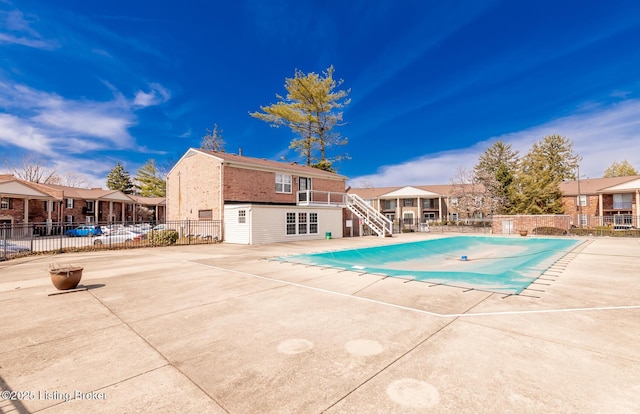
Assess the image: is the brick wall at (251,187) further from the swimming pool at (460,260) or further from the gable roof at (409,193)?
the gable roof at (409,193)

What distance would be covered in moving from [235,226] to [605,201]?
50.9 m

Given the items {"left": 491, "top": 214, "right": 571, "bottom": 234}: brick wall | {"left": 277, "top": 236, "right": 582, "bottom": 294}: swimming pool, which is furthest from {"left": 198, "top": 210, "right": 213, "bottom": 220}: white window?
{"left": 491, "top": 214, "right": 571, "bottom": 234}: brick wall

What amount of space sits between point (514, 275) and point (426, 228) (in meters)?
30.2

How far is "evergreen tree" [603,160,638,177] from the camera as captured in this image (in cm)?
5562

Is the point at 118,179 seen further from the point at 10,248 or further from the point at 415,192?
the point at 415,192

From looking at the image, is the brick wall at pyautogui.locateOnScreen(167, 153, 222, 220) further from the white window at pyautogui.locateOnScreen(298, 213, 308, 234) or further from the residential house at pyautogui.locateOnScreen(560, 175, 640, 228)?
the residential house at pyautogui.locateOnScreen(560, 175, 640, 228)

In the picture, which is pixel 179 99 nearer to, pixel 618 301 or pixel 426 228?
pixel 426 228

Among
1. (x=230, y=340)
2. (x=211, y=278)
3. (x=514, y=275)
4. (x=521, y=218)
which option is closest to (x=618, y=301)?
(x=514, y=275)

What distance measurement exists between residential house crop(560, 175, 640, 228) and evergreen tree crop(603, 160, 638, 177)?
66.7 ft

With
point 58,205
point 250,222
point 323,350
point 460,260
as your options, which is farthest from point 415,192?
point 58,205

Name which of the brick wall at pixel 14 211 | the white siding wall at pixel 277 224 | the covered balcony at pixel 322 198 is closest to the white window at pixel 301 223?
the white siding wall at pixel 277 224

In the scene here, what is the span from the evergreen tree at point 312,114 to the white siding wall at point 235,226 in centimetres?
1847

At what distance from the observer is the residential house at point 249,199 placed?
19.5 metres

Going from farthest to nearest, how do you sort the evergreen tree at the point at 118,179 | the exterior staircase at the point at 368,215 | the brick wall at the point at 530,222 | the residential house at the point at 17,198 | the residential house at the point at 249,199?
the evergreen tree at the point at 118,179 < the residential house at the point at 17,198 < the brick wall at the point at 530,222 < the exterior staircase at the point at 368,215 < the residential house at the point at 249,199
